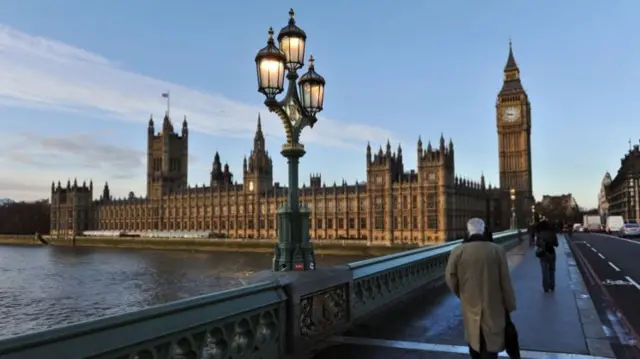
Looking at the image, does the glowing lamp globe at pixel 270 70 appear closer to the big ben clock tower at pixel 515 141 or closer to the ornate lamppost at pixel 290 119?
the ornate lamppost at pixel 290 119

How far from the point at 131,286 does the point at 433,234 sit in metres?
54.5

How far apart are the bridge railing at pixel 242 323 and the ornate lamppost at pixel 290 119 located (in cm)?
89

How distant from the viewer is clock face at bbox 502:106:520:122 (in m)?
125

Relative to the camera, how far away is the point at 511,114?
126 metres

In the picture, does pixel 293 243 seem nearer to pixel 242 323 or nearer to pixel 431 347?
pixel 431 347

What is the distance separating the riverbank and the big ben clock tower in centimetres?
5374

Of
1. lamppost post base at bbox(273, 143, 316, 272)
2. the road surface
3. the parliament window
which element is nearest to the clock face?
the parliament window

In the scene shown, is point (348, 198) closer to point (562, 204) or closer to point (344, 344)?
point (344, 344)

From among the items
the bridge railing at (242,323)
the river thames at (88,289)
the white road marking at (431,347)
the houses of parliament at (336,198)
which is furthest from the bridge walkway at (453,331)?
the houses of parliament at (336,198)

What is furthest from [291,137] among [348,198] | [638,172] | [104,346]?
[638,172]

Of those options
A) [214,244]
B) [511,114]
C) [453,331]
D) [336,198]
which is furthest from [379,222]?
[453,331]

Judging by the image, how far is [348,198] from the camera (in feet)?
312

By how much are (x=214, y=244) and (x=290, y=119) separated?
91446 millimetres

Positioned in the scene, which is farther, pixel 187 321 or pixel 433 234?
pixel 433 234
